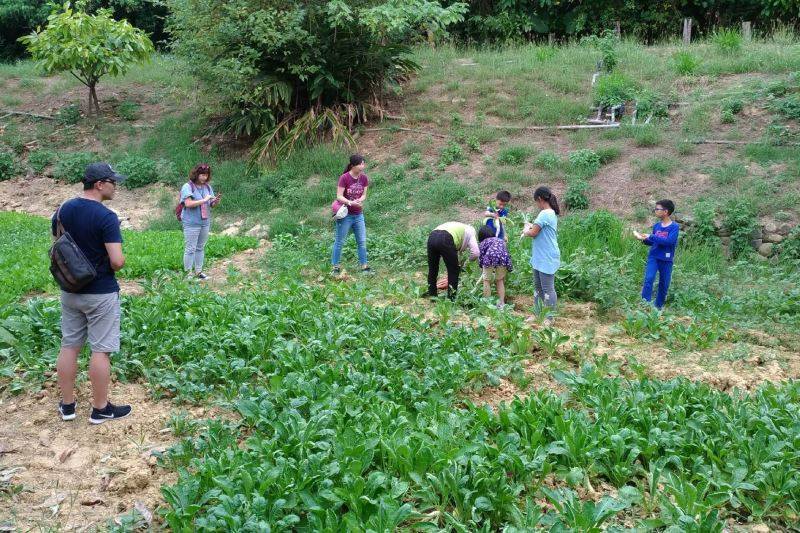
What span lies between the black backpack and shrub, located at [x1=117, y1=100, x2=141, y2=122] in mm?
14546

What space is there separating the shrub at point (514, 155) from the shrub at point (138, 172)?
7178 mm

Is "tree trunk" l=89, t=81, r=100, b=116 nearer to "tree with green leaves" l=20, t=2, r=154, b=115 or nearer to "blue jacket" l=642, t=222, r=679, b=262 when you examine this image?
"tree with green leaves" l=20, t=2, r=154, b=115

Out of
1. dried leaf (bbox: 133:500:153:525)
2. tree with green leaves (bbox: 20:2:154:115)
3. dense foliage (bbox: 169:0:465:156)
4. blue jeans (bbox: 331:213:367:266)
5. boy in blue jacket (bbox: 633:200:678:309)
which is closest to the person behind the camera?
dried leaf (bbox: 133:500:153:525)

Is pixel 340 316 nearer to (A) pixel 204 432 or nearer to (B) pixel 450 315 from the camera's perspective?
(B) pixel 450 315

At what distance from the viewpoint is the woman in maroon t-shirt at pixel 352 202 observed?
920 cm

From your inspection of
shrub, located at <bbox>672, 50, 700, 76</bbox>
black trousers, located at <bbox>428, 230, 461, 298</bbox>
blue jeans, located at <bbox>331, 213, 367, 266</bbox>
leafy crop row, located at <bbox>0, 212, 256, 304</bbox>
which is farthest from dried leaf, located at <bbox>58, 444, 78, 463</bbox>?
shrub, located at <bbox>672, 50, 700, 76</bbox>

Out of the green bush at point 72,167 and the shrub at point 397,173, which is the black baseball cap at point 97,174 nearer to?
the shrub at point 397,173

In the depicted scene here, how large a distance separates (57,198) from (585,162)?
10470 mm

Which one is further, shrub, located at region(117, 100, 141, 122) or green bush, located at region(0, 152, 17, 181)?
shrub, located at region(117, 100, 141, 122)

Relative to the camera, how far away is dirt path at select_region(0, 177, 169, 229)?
14008 mm

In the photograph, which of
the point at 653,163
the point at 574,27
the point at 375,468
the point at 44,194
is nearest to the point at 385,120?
the point at 653,163

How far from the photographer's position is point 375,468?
14.9 ft

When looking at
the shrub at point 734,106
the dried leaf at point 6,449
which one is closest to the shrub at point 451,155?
the shrub at point 734,106

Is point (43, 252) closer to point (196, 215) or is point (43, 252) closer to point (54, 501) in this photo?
point (196, 215)
